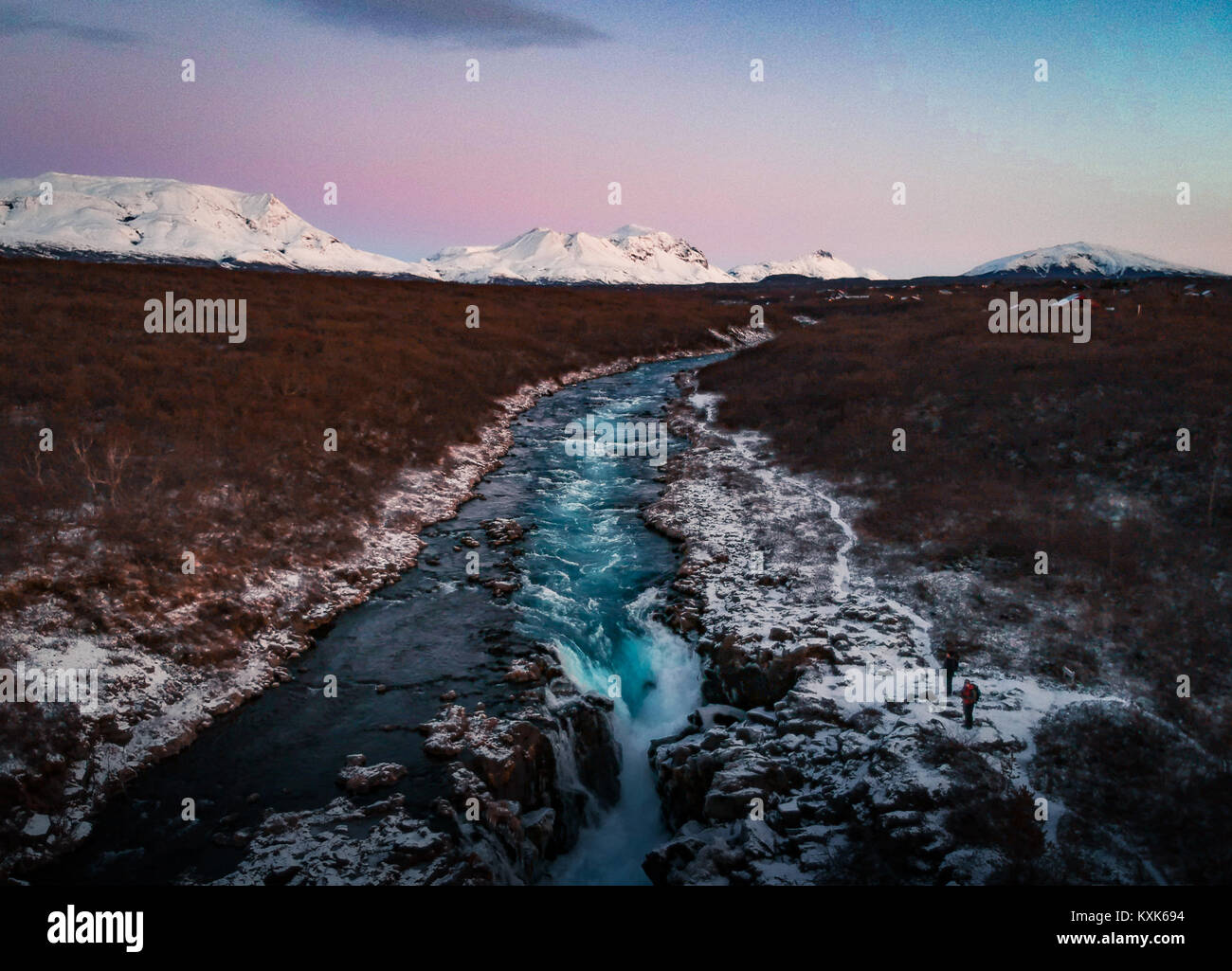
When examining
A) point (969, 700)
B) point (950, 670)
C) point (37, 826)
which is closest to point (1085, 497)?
point (950, 670)

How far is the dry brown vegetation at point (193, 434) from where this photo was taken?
1559 cm

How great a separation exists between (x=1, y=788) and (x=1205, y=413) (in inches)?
1382

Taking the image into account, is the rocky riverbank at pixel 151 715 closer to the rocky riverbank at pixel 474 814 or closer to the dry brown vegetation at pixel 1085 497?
the rocky riverbank at pixel 474 814

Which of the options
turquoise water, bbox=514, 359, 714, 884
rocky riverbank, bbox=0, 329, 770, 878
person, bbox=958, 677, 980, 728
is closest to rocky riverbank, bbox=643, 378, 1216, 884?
person, bbox=958, 677, 980, 728

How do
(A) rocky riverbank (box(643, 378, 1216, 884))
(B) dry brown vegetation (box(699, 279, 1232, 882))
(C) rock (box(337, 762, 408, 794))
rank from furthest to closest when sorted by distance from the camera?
(C) rock (box(337, 762, 408, 794)) < (B) dry brown vegetation (box(699, 279, 1232, 882)) < (A) rocky riverbank (box(643, 378, 1216, 884))

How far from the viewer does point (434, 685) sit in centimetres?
1470

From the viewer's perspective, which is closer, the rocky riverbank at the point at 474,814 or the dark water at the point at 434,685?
the rocky riverbank at the point at 474,814

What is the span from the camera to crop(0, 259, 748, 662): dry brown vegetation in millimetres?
15586

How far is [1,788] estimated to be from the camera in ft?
34.8

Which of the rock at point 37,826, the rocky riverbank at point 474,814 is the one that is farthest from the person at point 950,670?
the rock at point 37,826

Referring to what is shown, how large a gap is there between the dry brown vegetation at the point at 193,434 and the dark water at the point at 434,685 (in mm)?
2798

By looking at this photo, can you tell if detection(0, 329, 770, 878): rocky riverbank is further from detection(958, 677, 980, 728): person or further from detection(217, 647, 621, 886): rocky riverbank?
detection(958, 677, 980, 728): person

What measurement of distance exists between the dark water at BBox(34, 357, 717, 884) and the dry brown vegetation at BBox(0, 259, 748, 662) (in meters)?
2.80
